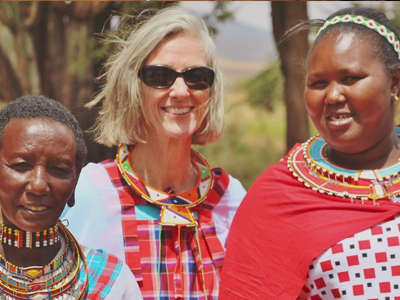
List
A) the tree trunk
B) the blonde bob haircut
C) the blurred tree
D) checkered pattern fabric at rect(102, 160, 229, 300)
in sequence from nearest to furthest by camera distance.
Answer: checkered pattern fabric at rect(102, 160, 229, 300) → the blonde bob haircut → the tree trunk → the blurred tree

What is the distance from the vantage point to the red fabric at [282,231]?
102 inches

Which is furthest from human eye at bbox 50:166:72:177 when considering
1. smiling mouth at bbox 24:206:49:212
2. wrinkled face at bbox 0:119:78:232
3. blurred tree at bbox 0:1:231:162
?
blurred tree at bbox 0:1:231:162

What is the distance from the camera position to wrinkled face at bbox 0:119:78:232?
224 cm

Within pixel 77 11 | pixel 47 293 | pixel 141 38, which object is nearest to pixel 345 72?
pixel 141 38

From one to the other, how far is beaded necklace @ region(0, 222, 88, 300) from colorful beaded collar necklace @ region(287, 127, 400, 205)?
3.34 feet

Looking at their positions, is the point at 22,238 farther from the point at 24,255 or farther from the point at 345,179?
the point at 345,179

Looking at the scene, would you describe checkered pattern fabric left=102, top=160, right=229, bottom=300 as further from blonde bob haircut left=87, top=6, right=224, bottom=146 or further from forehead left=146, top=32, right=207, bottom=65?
forehead left=146, top=32, right=207, bottom=65

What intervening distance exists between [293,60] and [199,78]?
6.61 ft

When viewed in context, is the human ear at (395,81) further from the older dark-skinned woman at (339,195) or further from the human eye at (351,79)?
the human eye at (351,79)

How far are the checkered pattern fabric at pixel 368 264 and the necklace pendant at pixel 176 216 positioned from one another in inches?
32.0

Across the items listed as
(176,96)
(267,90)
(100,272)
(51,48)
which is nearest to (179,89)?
(176,96)

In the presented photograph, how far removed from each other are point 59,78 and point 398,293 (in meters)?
4.66

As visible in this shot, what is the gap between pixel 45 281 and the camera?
2305 mm

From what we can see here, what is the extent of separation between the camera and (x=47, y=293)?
2297mm
